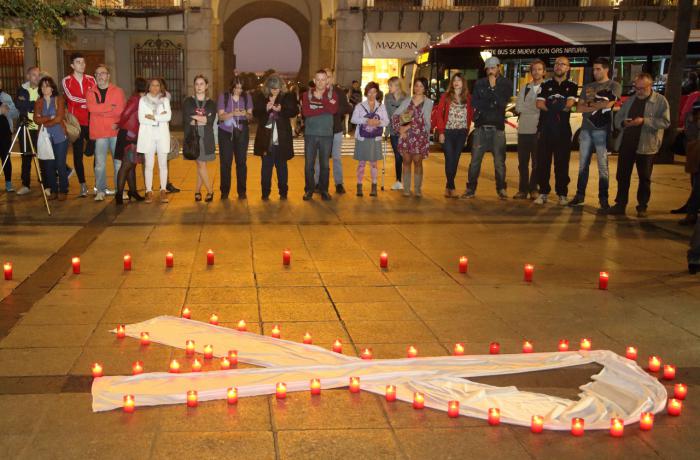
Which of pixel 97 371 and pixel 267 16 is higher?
pixel 267 16

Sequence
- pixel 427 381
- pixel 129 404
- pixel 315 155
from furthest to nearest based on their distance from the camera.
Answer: pixel 315 155
pixel 427 381
pixel 129 404

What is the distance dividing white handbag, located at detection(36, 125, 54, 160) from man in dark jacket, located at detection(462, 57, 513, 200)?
6.69 m

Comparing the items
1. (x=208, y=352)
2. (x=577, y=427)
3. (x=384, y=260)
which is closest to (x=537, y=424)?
(x=577, y=427)

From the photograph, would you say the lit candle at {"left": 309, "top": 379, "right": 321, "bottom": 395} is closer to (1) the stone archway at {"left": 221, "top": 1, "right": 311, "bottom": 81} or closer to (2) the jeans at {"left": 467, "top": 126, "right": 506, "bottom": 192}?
(2) the jeans at {"left": 467, "top": 126, "right": 506, "bottom": 192}

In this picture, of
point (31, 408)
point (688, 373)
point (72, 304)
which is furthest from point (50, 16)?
point (688, 373)

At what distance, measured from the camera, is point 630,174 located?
11648 mm

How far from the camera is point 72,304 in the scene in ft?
22.2

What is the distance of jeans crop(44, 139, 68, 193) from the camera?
12.4 meters

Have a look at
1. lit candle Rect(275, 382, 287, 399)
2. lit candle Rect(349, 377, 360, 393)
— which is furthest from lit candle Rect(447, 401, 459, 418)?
lit candle Rect(275, 382, 287, 399)

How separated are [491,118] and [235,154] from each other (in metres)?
4.18

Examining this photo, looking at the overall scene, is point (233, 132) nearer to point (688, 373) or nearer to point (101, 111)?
point (101, 111)

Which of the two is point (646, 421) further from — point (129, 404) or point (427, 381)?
point (129, 404)

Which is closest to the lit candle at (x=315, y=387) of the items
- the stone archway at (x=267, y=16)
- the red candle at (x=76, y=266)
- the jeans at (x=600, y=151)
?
the red candle at (x=76, y=266)

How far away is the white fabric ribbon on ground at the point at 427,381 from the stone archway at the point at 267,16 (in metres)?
37.0
